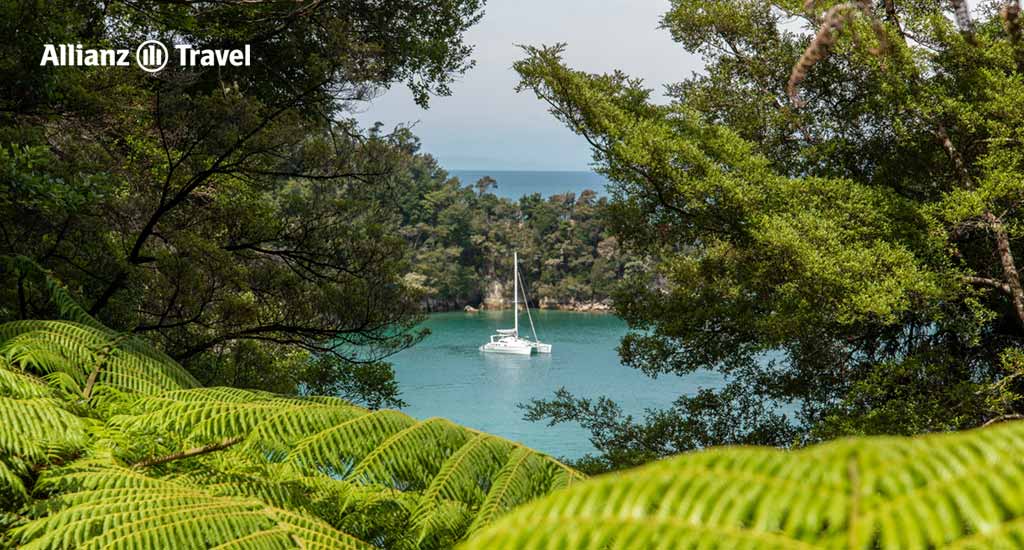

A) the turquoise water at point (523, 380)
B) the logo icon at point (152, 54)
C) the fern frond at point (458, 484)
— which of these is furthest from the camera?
the turquoise water at point (523, 380)

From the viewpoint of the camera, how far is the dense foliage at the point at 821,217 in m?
6.14

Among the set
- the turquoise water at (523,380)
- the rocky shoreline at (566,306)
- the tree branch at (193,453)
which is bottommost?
the turquoise water at (523,380)

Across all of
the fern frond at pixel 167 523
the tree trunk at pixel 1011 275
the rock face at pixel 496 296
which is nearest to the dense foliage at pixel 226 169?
the fern frond at pixel 167 523

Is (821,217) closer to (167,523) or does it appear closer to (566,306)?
(167,523)

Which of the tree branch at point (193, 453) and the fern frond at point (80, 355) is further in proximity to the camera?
the fern frond at point (80, 355)

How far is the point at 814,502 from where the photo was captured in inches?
19.8

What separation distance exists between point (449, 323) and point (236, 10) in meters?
32.2

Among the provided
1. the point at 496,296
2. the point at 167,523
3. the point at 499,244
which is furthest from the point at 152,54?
the point at 496,296

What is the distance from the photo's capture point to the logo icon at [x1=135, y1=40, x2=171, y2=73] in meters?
5.86

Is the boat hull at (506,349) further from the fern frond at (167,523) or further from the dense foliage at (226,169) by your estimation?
the fern frond at (167,523)

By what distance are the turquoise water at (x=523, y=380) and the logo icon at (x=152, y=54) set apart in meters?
11.4

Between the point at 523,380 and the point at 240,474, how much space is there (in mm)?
22986

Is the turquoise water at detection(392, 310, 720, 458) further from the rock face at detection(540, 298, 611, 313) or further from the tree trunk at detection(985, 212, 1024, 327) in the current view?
the tree trunk at detection(985, 212, 1024, 327)

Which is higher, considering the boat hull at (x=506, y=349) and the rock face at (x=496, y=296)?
the rock face at (x=496, y=296)
